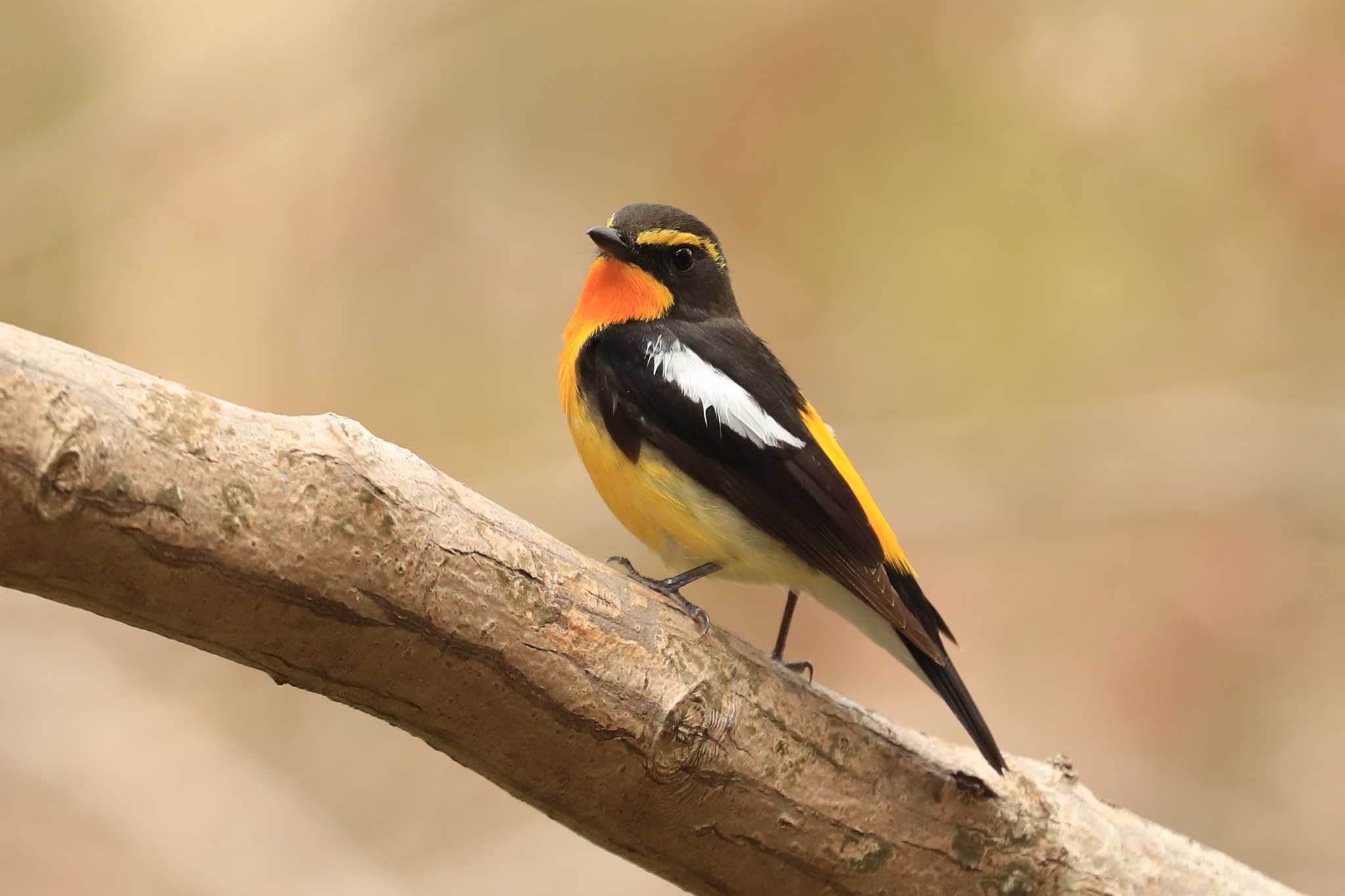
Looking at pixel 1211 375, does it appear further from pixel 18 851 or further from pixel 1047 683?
pixel 18 851

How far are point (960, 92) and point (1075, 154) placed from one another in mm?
701

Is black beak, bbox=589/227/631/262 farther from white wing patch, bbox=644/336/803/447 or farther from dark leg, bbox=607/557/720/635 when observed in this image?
dark leg, bbox=607/557/720/635

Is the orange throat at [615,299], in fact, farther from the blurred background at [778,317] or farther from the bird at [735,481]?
the blurred background at [778,317]

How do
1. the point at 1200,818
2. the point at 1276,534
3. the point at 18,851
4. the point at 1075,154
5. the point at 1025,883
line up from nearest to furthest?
the point at 1025,883, the point at 18,851, the point at 1200,818, the point at 1276,534, the point at 1075,154

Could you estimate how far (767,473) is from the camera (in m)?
2.90

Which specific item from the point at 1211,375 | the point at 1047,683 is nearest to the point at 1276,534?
the point at 1211,375

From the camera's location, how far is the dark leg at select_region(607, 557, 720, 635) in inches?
99.3

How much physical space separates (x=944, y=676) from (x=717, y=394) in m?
0.88

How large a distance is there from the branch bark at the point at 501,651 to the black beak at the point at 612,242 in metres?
1.24

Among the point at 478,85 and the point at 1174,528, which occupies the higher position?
the point at 478,85

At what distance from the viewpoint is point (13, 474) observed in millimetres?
1650

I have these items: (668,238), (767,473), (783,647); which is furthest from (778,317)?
(767,473)

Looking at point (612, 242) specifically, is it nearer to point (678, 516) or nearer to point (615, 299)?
point (615, 299)

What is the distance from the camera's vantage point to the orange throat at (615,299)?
3350 millimetres
